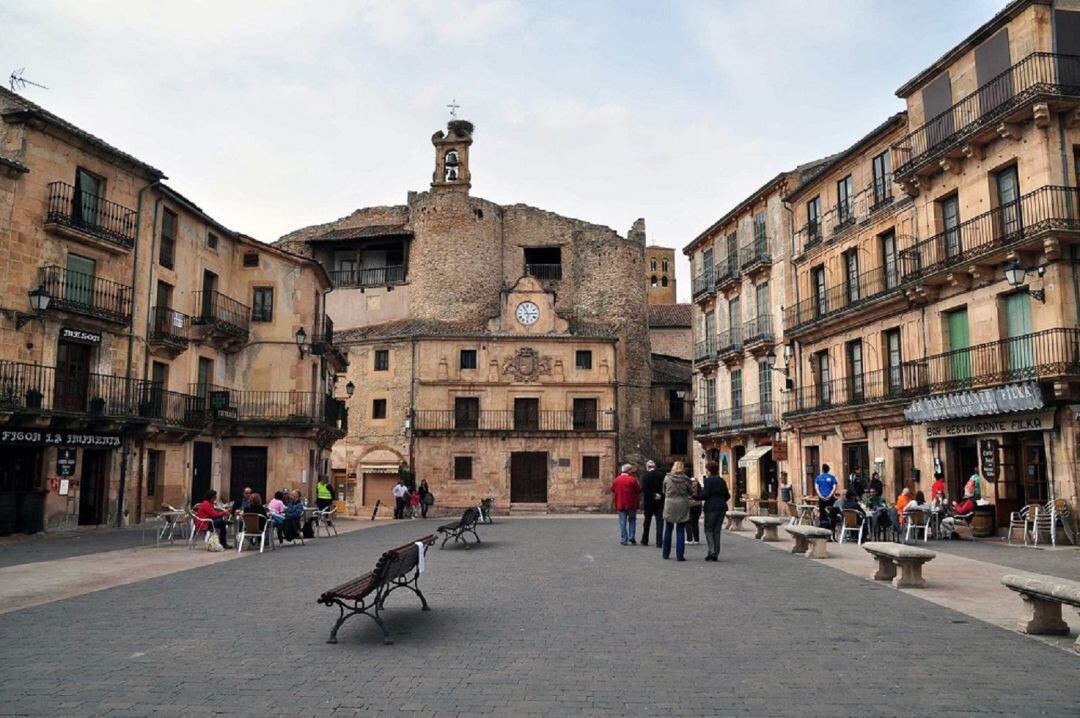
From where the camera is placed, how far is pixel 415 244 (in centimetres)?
5038

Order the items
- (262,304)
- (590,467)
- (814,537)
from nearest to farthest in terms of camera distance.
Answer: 1. (814,537)
2. (262,304)
3. (590,467)

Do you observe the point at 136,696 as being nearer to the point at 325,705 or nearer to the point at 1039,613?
the point at 325,705

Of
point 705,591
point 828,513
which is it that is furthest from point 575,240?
point 705,591

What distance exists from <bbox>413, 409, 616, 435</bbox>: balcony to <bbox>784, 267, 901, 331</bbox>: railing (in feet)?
49.9

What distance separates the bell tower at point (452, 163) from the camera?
5141 centimetres

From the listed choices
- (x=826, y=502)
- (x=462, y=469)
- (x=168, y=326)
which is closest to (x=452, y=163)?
(x=462, y=469)

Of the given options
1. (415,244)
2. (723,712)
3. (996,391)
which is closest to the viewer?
Answer: (723,712)

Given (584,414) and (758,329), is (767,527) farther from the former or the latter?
(584,414)

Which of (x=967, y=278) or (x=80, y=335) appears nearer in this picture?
(x=967, y=278)

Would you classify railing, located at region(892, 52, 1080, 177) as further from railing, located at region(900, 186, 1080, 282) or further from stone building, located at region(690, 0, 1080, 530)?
railing, located at region(900, 186, 1080, 282)

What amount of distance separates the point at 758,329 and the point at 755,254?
10.7 feet

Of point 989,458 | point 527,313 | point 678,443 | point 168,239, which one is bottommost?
point 989,458

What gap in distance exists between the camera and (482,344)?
46219 mm

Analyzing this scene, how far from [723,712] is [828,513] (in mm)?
15855
